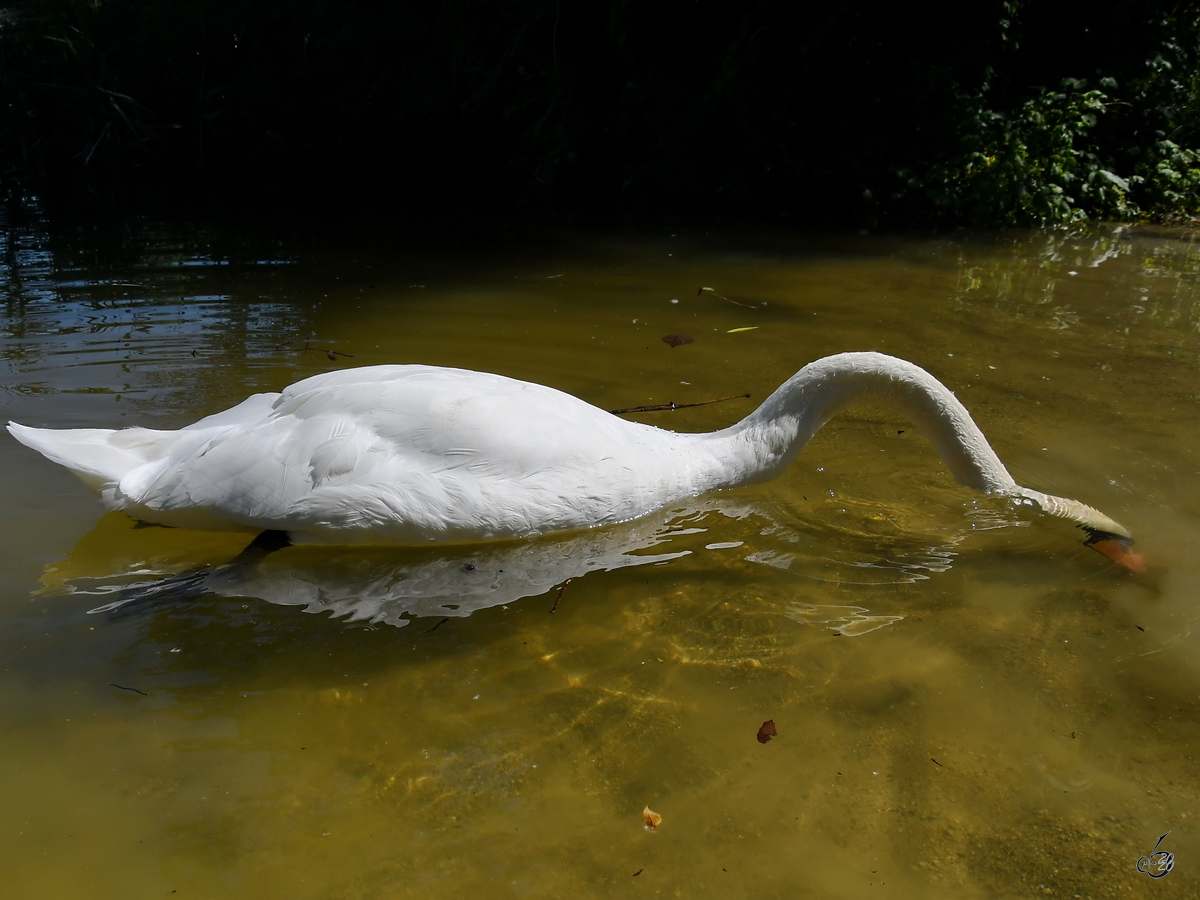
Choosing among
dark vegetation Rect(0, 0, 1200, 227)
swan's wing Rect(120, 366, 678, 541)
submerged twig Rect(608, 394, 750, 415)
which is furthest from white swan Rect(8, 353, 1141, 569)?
dark vegetation Rect(0, 0, 1200, 227)

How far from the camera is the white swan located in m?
3.62

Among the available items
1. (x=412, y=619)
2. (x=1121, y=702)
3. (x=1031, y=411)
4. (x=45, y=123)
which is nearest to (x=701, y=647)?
(x=412, y=619)

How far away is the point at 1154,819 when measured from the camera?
2.53 m

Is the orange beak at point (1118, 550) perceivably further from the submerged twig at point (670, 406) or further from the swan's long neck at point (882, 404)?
the submerged twig at point (670, 406)

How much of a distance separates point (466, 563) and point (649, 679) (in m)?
1.01

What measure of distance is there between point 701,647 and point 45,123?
Result: 14.2 meters

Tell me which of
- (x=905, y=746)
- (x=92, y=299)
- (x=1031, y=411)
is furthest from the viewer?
(x=92, y=299)

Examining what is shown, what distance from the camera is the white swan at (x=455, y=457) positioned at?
11.9 ft

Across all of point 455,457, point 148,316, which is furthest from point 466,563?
point 148,316

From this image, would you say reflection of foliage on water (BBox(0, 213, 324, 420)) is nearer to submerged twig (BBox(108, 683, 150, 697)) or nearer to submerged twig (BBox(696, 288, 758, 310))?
submerged twig (BBox(108, 683, 150, 697))

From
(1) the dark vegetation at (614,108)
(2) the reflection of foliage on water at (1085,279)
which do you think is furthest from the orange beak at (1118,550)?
(1) the dark vegetation at (614,108)

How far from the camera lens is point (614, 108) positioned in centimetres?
1182

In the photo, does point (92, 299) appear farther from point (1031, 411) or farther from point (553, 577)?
point (1031, 411)

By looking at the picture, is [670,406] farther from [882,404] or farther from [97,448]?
[97,448]
